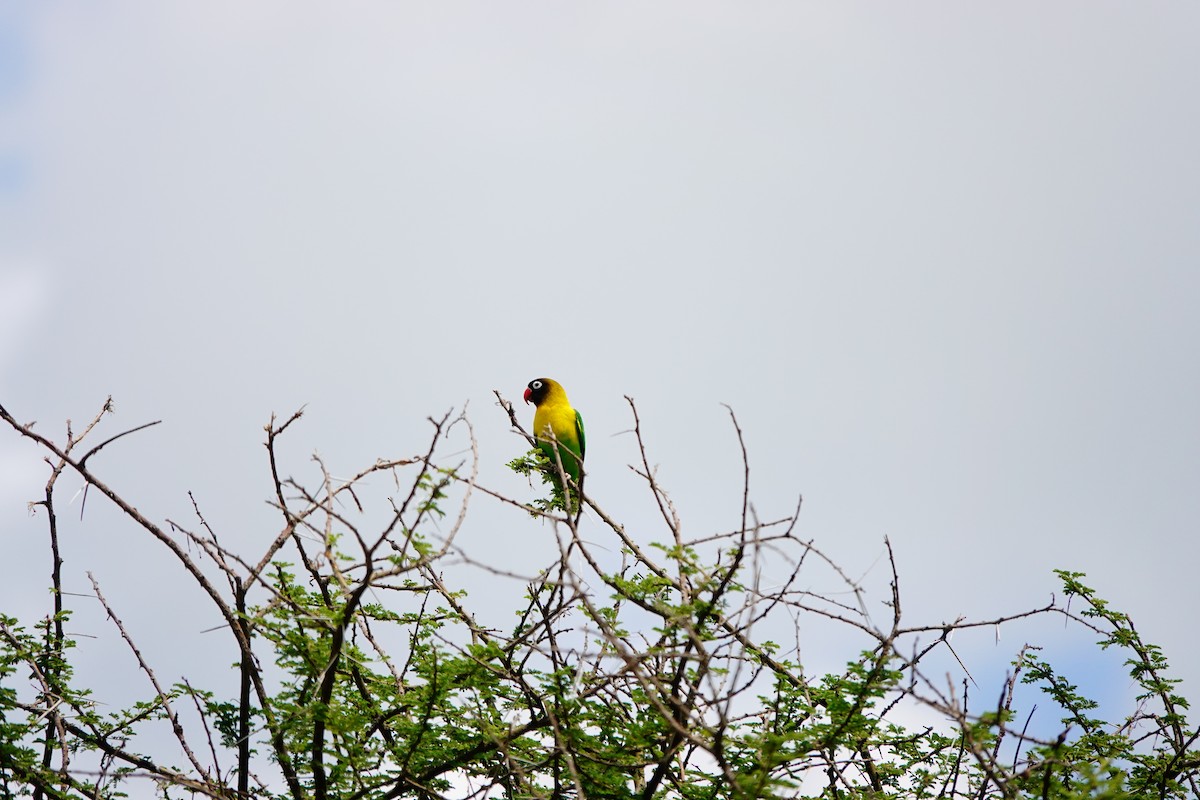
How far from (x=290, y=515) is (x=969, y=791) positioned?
11.3 feet

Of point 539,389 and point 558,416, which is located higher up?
point 539,389

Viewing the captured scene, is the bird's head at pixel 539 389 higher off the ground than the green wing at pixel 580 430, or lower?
higher

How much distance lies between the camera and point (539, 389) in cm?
1116

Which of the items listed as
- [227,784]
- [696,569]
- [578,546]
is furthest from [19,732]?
[696,569]

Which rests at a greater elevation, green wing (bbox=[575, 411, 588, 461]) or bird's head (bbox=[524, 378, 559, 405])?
bird's head (bbox=[524, 378, 559, 405])

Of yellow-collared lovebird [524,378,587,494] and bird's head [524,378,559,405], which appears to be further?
bird's head [524,378,559,405]

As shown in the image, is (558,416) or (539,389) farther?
(539,389)

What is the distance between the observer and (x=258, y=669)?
443cm

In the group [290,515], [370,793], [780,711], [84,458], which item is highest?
[84,458]

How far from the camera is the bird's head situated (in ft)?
36.1

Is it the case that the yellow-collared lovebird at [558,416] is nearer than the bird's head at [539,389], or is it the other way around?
the yellow-collared lovebird at [558,416]

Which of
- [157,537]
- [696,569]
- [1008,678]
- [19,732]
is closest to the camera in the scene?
[696,569]

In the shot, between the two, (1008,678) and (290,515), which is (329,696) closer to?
(290,515)

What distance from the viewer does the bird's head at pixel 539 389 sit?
10994 mm
